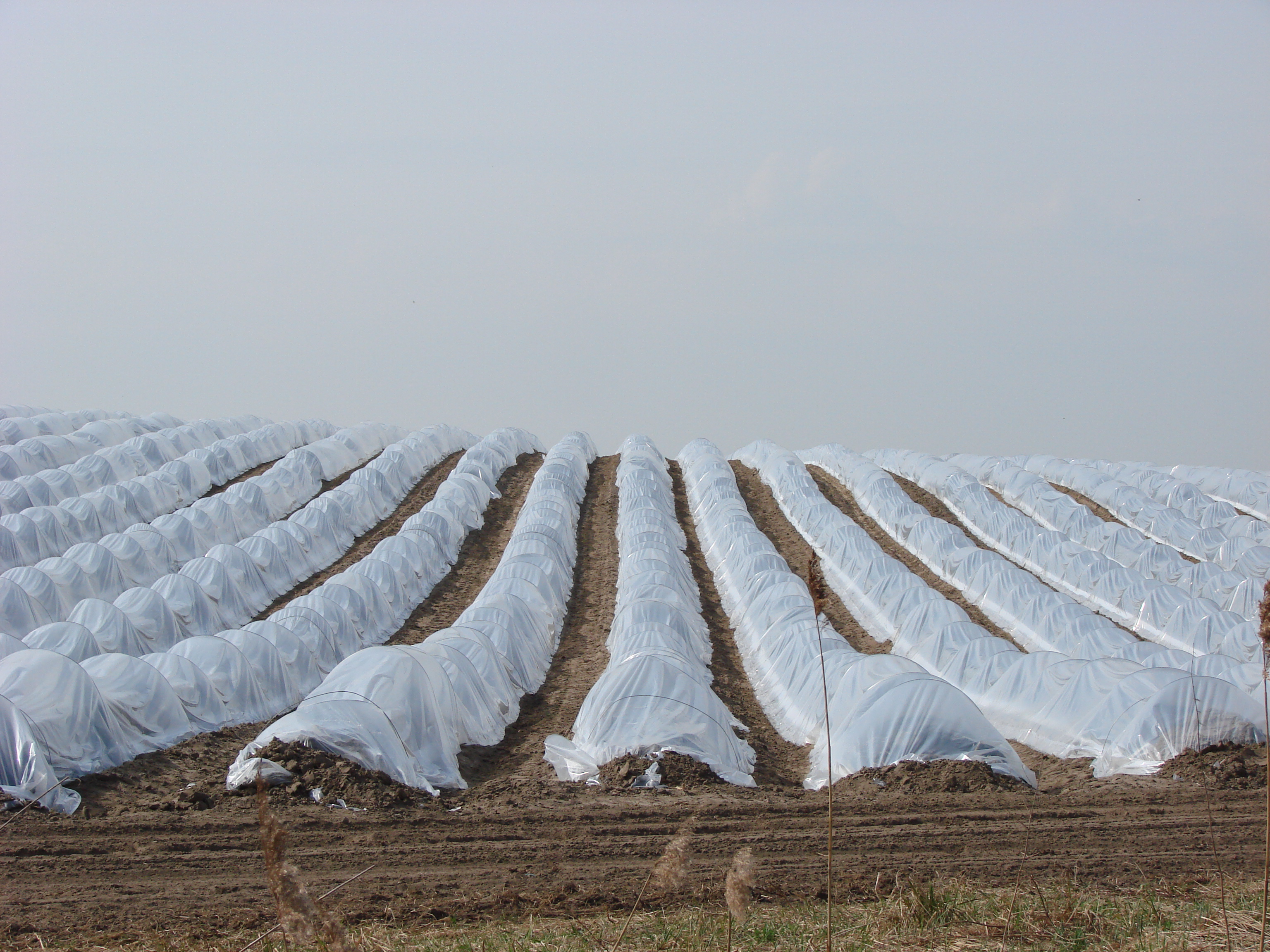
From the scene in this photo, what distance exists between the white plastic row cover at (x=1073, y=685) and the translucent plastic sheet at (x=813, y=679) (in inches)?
64.9

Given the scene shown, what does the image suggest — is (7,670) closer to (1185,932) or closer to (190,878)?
(190,878)

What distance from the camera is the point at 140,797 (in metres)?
11.8

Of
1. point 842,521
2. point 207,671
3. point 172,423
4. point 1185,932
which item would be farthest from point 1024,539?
point 172,423

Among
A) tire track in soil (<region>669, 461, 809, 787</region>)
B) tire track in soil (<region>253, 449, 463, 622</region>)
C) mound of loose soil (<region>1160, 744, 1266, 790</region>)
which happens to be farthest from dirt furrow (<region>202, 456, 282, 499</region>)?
mound of loose soil (<region>1160, 744, 1266, 790</region>)

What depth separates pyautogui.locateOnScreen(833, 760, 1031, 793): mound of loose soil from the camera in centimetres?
1182

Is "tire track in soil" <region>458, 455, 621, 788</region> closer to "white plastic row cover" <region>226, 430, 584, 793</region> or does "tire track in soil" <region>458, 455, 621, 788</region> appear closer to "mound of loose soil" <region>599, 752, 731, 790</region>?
"white plastic row cover" <region>226, 430, 584, 793</region>

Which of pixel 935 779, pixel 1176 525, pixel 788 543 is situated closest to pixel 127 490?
pixel 788 543

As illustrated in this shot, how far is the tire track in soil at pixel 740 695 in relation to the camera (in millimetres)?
13914

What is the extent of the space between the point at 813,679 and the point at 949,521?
17942 millimetres

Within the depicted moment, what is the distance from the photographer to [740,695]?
18.2m

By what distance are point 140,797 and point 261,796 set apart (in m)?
10.4

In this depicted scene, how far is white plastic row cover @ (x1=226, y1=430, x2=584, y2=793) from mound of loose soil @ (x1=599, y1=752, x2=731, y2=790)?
202 centimetres

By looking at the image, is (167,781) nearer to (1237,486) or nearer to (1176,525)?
(1176,525)

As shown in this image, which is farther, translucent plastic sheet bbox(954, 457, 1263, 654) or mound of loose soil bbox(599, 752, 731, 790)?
translucent plastic sheet bbox(954, 457, 1263, 654)
